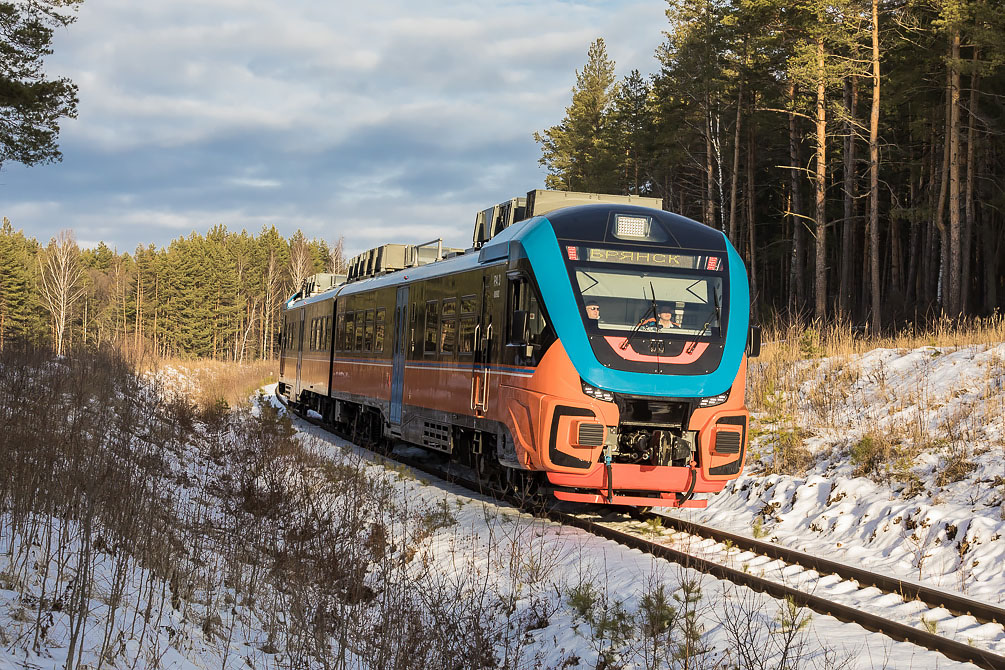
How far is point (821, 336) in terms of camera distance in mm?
18641

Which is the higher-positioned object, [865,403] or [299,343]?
[299,343]

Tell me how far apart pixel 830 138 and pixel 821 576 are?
3460cm

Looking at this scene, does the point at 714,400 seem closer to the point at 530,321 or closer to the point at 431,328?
the point at 530,321

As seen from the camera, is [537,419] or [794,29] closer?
[537,419]

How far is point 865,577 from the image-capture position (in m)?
7.31

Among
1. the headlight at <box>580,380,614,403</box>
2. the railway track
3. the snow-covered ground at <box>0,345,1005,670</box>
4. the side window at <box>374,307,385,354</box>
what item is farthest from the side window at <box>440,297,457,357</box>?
the side window at <box>374,307,385,354</box>

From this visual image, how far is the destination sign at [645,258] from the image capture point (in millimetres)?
9812

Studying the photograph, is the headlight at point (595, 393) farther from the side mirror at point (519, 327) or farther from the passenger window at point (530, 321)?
the side mirror at point (519, 327)

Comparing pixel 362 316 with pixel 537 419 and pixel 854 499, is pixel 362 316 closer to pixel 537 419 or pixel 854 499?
pixel 537 419

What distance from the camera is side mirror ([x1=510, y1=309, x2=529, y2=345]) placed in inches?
383

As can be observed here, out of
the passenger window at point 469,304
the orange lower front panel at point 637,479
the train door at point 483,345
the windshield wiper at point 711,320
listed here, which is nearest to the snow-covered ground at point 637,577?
the orange lower front panel at point 637,479

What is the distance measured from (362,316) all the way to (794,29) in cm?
1865

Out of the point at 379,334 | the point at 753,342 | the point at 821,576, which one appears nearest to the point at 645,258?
the point at 753,342

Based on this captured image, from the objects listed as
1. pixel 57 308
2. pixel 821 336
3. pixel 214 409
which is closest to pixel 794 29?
pixel 821 336
